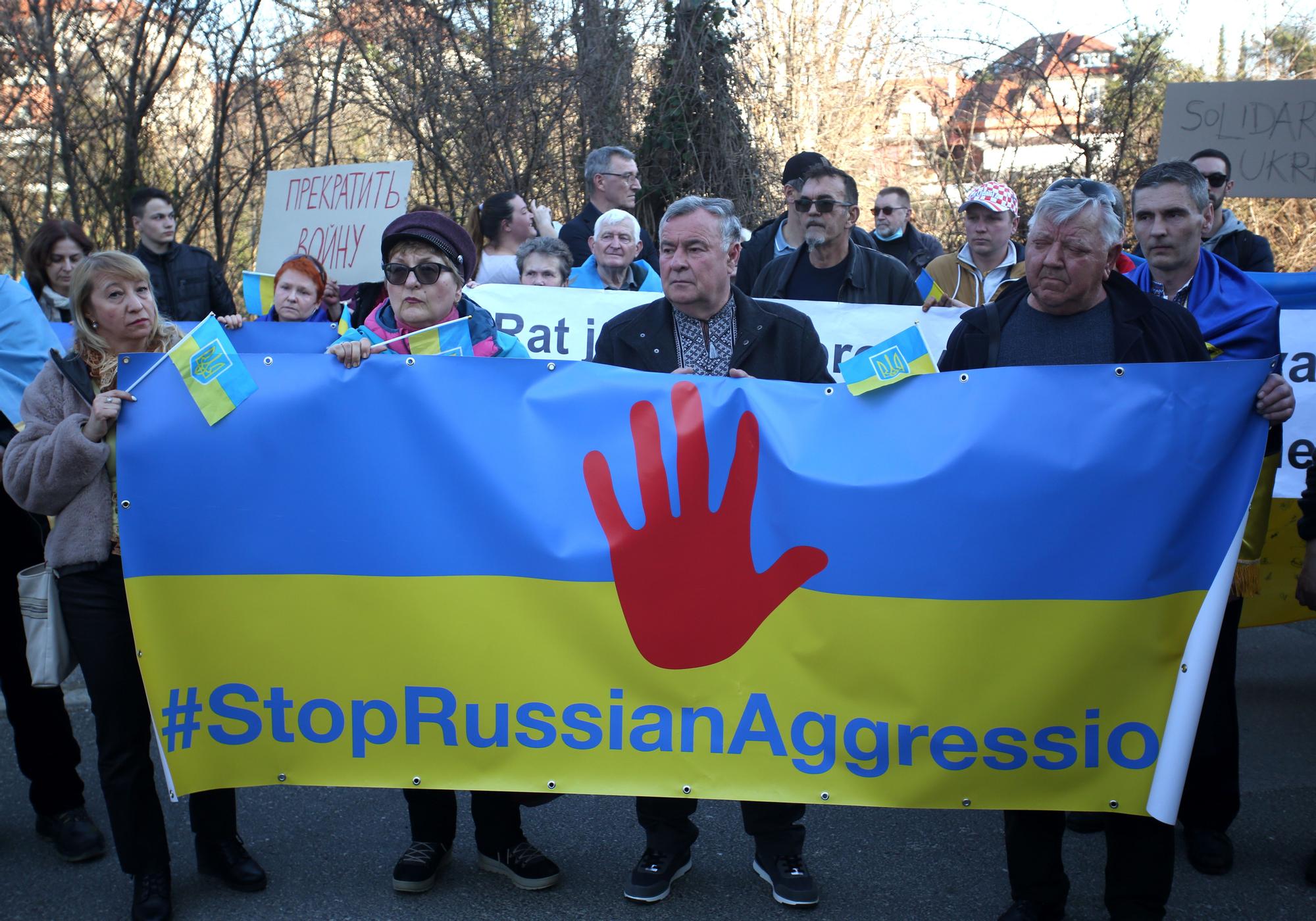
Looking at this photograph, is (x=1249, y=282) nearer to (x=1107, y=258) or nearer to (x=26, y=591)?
(x=1107, y=258)

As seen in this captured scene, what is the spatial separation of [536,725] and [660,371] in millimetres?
1108

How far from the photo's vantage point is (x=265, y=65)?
11.9m

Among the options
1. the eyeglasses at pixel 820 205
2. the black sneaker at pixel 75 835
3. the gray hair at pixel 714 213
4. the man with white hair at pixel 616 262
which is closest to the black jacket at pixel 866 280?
the eyeglasses at pixel 820 205

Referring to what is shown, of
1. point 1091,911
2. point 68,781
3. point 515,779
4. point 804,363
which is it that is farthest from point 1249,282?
point 68,781

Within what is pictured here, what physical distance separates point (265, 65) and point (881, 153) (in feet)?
35.3

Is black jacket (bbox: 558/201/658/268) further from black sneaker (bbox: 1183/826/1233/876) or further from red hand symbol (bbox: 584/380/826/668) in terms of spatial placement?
black sneaker (bbox: 1183/826/1233/876)

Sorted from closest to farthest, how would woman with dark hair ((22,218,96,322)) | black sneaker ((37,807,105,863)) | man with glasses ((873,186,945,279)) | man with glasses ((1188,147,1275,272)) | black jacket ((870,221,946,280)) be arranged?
black sneaker ((37,807,105,863)), woman with dark hair ((22,218,96,322)), man with glasses ((1188,147,1275,272)), black jacket ((870,221,946,280)), man with glasses ((873,186,945,279))

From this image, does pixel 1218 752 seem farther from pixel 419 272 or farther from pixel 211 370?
pixel 211 370

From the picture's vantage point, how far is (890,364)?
3.17m

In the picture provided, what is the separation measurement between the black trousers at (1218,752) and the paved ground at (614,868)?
0.61ft

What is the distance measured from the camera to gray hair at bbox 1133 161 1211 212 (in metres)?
3.55

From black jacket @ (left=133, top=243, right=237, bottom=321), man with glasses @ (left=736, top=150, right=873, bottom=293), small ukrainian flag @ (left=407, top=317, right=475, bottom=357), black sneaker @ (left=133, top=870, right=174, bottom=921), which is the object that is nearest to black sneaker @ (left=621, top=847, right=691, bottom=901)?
black sneaker @ (left=133, top=870, right=174, bottom=921)

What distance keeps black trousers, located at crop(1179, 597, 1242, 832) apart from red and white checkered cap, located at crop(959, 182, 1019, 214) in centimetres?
237

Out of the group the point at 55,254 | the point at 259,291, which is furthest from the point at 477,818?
the point at 55,254
